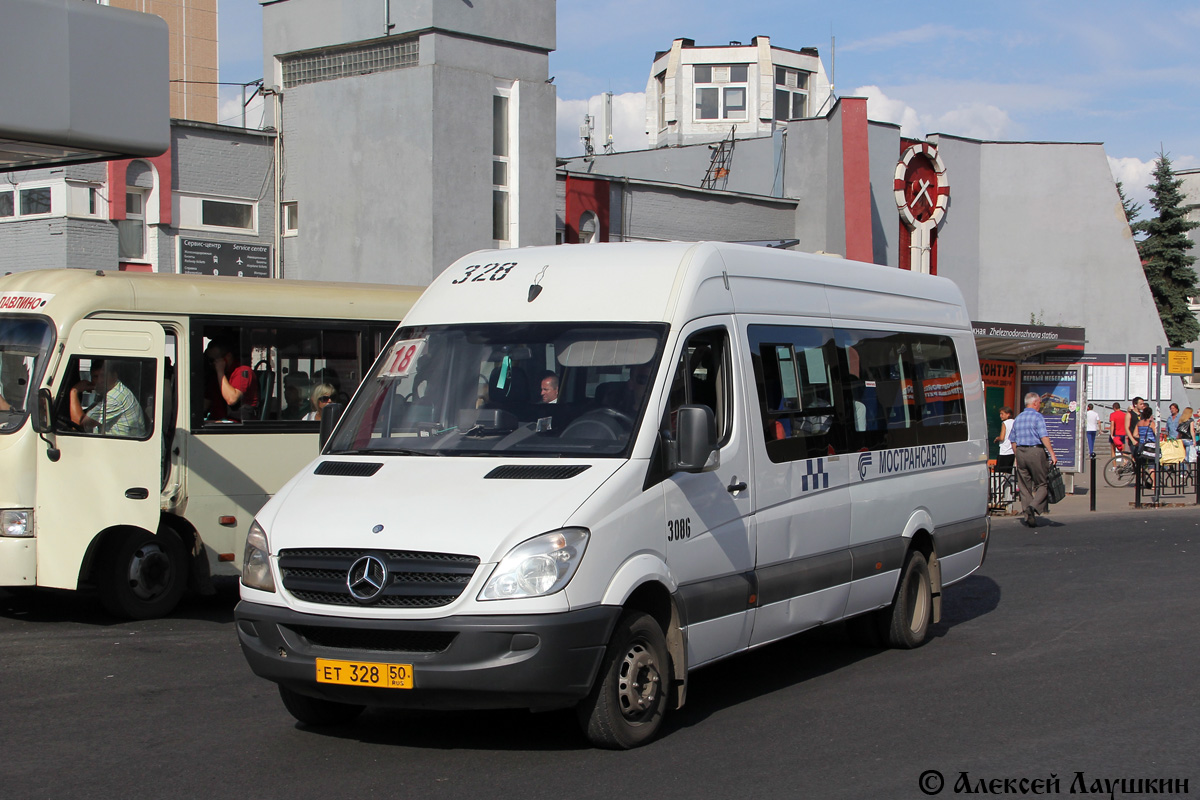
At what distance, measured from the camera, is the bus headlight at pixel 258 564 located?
6203mm

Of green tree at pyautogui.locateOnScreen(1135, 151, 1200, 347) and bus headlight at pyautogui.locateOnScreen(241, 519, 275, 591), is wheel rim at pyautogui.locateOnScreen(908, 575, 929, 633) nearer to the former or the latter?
bus headlight at pyautogui.locateOnScreen(241, 519, 275, 591)

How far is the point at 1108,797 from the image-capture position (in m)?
5.64

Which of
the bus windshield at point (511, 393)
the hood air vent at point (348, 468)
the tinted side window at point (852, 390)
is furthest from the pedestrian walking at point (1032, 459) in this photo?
the hood air vent at point (348, 468)

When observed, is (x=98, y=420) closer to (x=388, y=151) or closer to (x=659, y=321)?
(x=659, y=321)


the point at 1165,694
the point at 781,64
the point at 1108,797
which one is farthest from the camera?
the point at 781,64

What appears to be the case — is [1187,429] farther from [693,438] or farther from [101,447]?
[693,438]

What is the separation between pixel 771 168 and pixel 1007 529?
56.0ft

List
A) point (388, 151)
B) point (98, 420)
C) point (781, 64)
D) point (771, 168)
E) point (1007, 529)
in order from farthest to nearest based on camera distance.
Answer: point (781, 64) < point (771, 168) < point (388, 151) < point (1007, 529) < point (98, 420)

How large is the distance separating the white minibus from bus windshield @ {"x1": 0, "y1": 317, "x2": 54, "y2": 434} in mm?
3815

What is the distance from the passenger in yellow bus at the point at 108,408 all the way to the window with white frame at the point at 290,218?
45.2 feet

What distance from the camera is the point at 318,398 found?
11516 millimetres

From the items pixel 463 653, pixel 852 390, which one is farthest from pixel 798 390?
pixel 463 653

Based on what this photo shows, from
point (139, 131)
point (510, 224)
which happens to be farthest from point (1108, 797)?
point (510, 224)

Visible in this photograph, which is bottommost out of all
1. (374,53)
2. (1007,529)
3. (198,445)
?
(1007,529)
